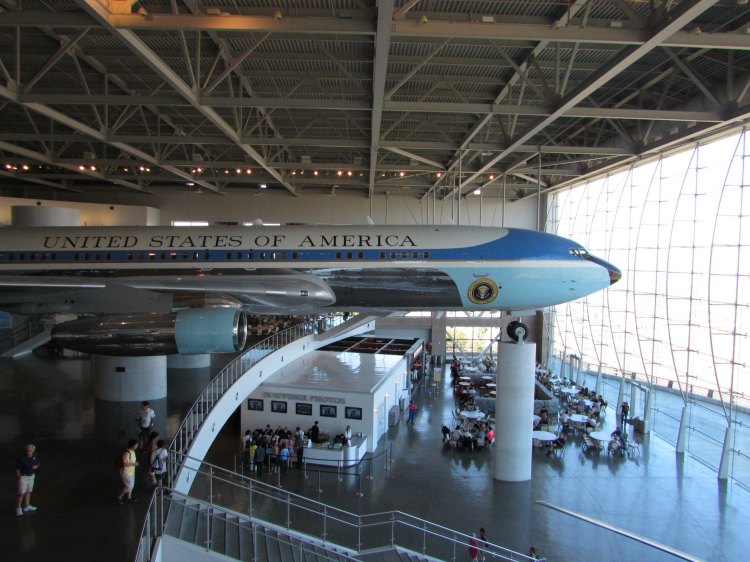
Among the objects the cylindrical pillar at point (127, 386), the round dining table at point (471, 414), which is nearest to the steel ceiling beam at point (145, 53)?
the cylindrical pillar at point (127, 386)

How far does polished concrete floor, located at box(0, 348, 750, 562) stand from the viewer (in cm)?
758

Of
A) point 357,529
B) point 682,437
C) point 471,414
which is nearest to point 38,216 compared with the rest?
point 357,529

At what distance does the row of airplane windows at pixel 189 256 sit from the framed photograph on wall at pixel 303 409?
9.73 meters

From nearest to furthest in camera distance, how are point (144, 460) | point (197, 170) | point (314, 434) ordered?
point (144, 460)
point (314, 434)
point (197, 170)

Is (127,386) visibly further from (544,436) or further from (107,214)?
(107,214)

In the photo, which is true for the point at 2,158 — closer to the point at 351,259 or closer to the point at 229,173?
the point at 229,173

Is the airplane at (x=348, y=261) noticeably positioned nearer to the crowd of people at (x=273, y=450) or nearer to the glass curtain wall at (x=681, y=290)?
the crowd of people at (x=273, y=450)

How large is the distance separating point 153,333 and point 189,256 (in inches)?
157

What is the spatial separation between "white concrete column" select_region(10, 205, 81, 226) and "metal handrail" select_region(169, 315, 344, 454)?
283 inches

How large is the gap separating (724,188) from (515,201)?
21452 millimetres

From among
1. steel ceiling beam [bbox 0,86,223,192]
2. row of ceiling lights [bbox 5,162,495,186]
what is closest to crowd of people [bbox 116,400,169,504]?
steel ceiling beam [bbox 0,86,223,192]

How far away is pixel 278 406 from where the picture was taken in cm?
2147

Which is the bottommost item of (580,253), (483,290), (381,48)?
(483,290)

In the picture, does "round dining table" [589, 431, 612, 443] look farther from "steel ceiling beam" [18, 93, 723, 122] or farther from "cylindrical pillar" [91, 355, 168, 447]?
"cylindrical pillar" [91, 355, 168, 447]
